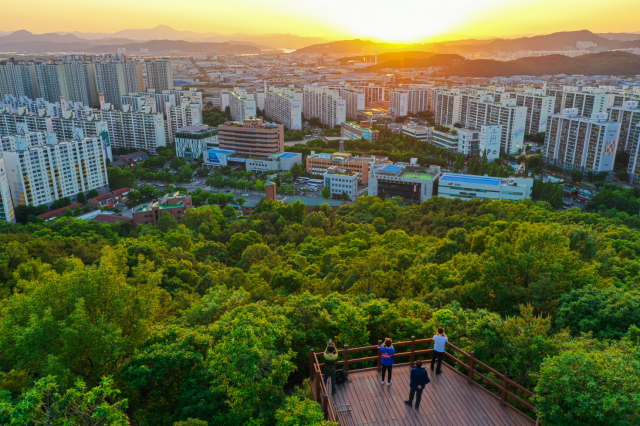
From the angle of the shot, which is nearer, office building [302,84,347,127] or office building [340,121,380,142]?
office building [340,121,380,142]

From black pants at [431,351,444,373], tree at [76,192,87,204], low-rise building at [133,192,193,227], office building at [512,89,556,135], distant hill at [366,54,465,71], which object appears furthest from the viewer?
distant hill at [366,54,465,71]

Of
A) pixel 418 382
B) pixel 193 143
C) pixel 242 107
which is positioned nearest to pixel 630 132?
pixel 193 143

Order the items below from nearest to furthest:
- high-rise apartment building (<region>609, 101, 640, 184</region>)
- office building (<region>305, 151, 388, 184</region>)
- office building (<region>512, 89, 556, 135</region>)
Answer: high-rise apartment building (<region>609, 101, 640, 184</region>), office building (<region>305, 151, 388, 184</region>), office building (<region>512, 89, 556, 135</region>)

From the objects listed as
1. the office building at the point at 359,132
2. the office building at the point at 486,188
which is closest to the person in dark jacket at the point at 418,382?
the office building at the point at 486,188

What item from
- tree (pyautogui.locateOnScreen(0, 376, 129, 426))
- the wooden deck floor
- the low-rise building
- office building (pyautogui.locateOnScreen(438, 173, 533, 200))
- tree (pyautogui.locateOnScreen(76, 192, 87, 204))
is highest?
tree (pyautogui.locateOnScreen(0, 376, 129, 426))

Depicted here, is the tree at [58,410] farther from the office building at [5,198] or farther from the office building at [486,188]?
the office building at [486,188]

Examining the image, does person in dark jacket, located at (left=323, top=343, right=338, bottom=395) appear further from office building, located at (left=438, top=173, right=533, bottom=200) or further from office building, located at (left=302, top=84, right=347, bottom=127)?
office building, located at (left=302, top=84, right=347, bottom=127)

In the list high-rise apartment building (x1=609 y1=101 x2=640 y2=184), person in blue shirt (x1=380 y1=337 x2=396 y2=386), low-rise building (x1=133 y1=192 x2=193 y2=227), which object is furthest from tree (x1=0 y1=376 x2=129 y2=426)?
high-rise apartment building (x1=609 y1=101 x2=640 y2=184)

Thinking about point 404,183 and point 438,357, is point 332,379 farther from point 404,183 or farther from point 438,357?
point 404,183
